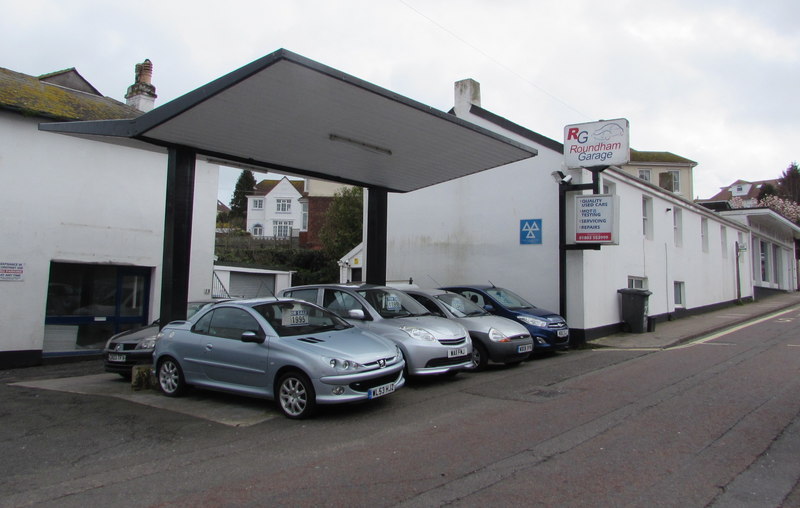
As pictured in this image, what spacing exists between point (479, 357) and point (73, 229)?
32.0ft

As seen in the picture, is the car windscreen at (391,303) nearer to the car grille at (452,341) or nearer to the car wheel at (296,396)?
the car grille at (452,341)

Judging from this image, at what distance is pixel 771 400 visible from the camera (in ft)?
23.9

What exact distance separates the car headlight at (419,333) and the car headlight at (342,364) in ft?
6.85

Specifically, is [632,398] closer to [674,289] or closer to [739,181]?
[674,289]

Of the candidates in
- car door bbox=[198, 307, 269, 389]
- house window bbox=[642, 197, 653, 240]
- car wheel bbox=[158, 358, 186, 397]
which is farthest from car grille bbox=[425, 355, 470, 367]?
house window bbox=[642, 197, 653, 240]

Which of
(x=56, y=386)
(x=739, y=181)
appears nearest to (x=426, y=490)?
(x=56, y=386)

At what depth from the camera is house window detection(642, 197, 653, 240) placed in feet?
60.8

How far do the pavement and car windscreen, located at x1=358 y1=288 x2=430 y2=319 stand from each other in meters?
6.03

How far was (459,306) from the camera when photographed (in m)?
11.1

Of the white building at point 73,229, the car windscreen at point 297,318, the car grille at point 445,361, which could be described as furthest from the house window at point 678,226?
the car windscreen at point 297,318

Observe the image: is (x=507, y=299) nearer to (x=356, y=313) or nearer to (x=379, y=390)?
(x=356, y=313)

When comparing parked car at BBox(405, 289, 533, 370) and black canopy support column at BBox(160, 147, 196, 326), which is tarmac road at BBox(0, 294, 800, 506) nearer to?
parked car at BBox(405, 289, 533, 370)

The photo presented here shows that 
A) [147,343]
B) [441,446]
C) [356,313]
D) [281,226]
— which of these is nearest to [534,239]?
[356,313]

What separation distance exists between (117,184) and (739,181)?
105 metres
